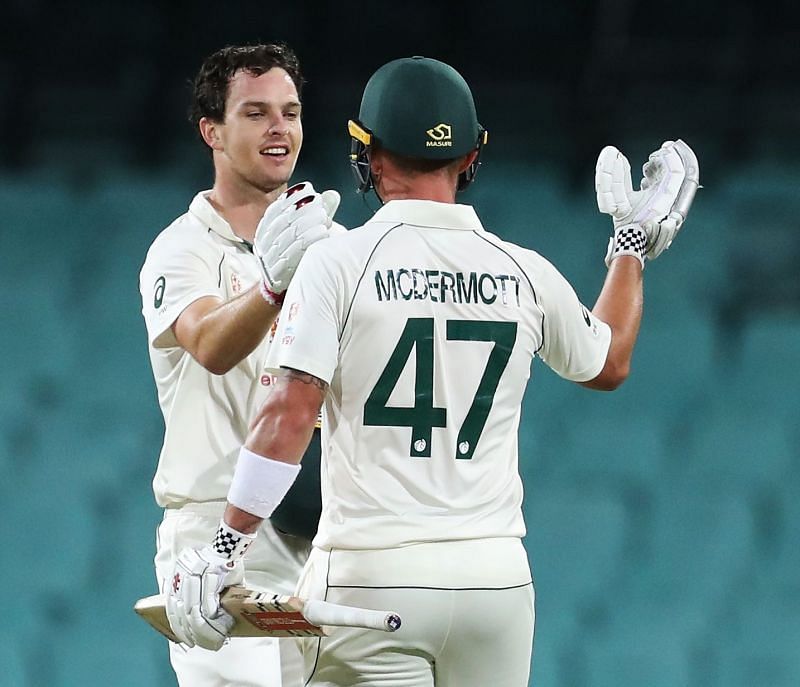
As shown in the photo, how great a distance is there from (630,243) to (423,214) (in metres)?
0.55

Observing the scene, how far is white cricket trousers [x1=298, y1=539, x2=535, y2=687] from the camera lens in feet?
6.27

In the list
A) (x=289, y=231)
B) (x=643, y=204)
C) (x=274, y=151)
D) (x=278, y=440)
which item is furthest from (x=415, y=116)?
(x=274, y=151)

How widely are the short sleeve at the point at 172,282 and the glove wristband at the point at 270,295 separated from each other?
34 centimetres

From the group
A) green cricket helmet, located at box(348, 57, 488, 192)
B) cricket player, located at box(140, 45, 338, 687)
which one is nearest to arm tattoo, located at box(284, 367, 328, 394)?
green cricket helmet, located at box(348, 57, 488, 192)

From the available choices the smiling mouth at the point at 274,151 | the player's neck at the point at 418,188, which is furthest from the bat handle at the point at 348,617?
the smiling mouth at the point at 274,151

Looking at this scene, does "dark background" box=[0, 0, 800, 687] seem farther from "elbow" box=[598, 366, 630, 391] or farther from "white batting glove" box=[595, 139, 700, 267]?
"elbow" box=[598, 366, 630, 391]

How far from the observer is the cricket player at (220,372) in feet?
8.39

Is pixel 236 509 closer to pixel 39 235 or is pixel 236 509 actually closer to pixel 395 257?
pixel 395 257

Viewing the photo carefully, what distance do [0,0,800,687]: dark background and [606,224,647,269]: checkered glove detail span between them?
256 centimetres

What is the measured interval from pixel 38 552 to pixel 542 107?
8.25 ft

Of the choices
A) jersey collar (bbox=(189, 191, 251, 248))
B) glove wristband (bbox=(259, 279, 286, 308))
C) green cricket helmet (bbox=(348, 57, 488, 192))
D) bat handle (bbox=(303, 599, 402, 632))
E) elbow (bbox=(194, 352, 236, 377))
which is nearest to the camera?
bat handle (bbox=(303, 599, 402, 632))

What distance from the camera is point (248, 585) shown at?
8.68 ft

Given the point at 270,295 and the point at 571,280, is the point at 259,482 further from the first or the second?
the point at 571,280

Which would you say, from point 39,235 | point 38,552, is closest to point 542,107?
point 39,235
